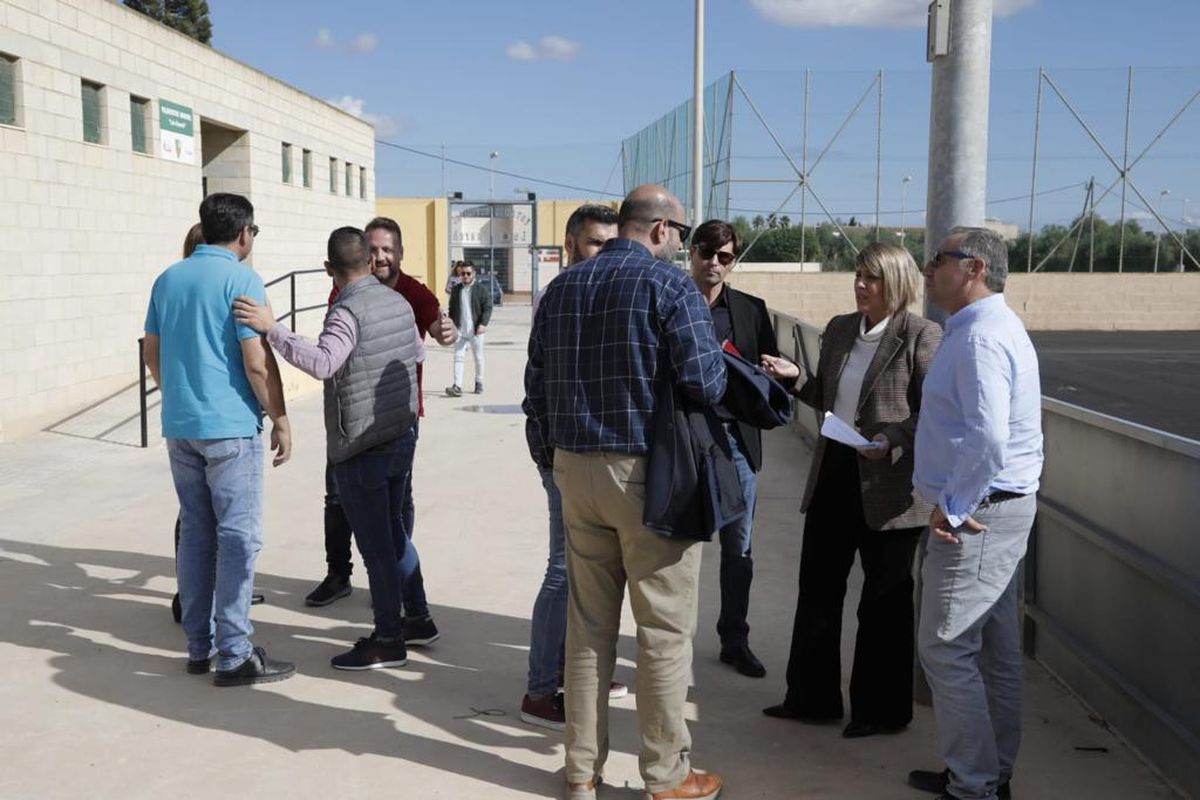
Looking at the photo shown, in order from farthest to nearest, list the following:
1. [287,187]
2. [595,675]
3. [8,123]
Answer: [287,187]
[8,123]
[595,675]

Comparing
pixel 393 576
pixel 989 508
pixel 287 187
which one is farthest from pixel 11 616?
pixel 287 187

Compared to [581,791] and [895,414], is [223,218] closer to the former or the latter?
[581,791]

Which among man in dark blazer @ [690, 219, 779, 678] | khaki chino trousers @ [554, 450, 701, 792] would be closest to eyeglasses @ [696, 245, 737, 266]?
man in dark blazer @ [690, 219, 779, 678]

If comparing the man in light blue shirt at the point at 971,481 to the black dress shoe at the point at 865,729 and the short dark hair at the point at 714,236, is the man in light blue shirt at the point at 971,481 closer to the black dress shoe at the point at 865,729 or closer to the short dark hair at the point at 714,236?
the black dress shoe at the point at 865,729

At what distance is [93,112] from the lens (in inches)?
521

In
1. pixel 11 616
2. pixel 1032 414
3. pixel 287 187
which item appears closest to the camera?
pixel 1032 414

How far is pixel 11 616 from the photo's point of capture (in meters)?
5.54

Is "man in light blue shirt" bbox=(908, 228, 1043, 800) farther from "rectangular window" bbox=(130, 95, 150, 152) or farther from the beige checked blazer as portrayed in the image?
"rectangular window" bbox=(130, 95, 150, 152)

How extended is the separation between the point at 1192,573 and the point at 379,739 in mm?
2847

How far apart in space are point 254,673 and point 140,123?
1200 cm

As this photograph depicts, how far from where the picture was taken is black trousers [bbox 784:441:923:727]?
4180 mm

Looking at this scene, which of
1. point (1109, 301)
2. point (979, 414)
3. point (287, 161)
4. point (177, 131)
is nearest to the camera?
point (979, 414)

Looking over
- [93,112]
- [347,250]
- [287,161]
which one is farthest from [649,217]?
[287,161]

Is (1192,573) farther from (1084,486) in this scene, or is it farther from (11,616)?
(11,616)
